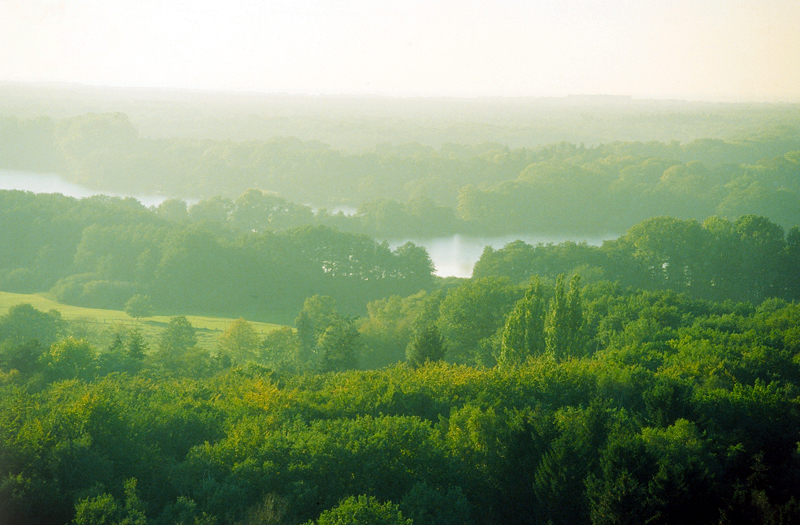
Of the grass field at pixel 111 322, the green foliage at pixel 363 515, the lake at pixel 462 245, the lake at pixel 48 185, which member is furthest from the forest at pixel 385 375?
the lake at pixel 48 185

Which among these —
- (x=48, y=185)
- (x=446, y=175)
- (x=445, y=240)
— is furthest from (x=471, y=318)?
(x=48, y=185)

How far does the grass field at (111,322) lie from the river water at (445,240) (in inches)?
787

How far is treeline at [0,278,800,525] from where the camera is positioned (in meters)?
12.2

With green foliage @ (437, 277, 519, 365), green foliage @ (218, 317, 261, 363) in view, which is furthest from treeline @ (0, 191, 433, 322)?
green foliage @ (437, 277, 519, 365)

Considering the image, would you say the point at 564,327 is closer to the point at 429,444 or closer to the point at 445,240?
the point at 429,444

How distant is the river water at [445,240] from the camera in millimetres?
70213

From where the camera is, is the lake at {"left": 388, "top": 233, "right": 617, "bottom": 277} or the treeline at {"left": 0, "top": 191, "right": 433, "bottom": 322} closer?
the treeline at {"left": 0, "top": 191, "right": 433, "bottom": 322}

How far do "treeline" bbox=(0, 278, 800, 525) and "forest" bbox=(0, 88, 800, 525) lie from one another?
6 cm

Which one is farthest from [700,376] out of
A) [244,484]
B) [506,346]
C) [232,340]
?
[232,340]

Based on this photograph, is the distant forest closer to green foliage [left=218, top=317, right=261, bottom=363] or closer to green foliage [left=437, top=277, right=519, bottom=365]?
green foliage [left=218, top=317, right=261, bottom=363]

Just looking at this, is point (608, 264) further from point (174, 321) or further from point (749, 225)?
point (174, 321)

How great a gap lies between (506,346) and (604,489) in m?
14.3

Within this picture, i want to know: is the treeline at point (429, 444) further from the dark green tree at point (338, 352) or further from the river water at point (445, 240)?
the river water at point (445, 240)

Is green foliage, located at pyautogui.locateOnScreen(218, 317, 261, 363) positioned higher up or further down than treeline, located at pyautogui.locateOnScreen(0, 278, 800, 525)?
further down
